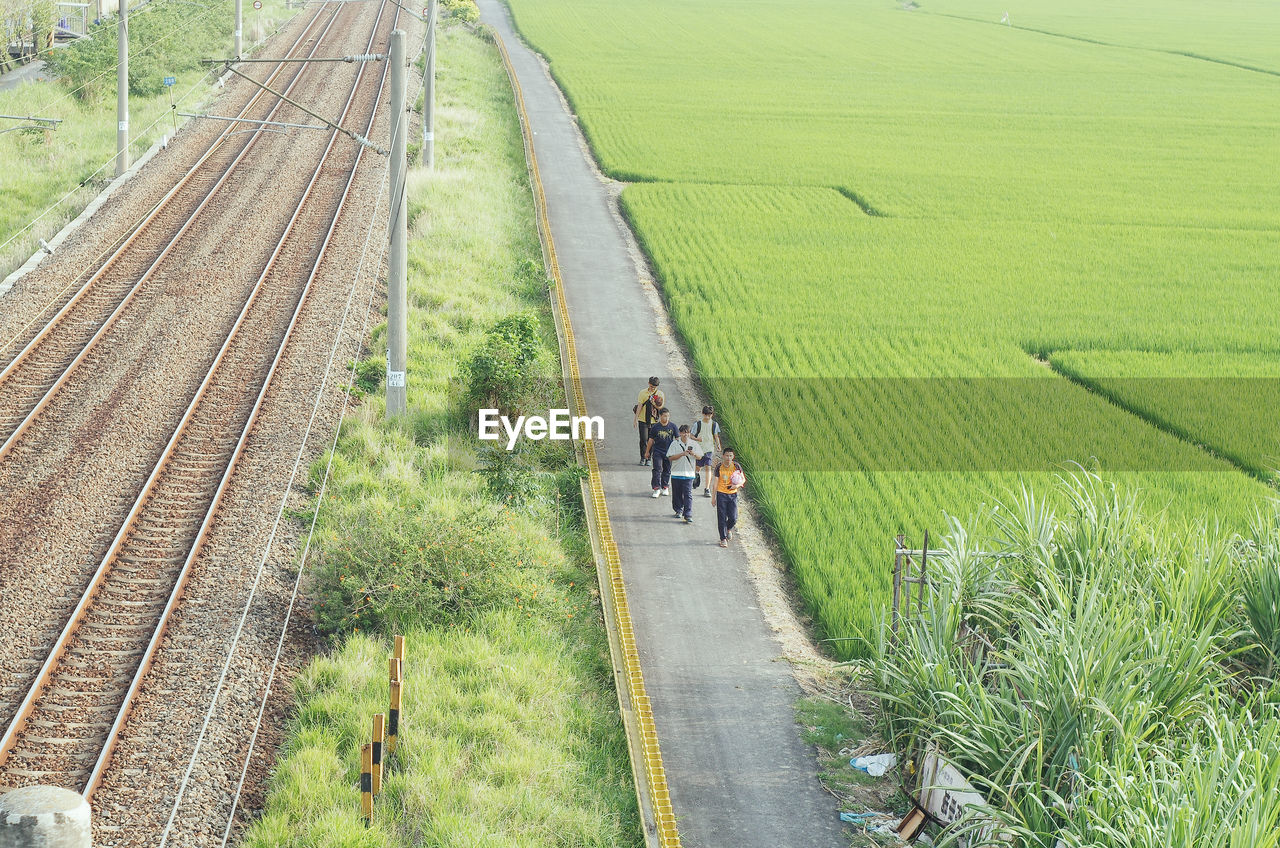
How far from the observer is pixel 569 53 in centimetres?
7412

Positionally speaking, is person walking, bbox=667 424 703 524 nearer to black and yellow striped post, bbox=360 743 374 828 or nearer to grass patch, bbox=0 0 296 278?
black and yellow striped post, bbox=360 743 374 828

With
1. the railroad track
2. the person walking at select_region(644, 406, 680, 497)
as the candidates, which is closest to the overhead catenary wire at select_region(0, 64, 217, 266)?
the railroad track

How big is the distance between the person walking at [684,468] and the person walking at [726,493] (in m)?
0.55

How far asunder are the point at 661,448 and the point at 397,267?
16.7 ft

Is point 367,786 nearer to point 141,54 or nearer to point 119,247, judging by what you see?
point 119,247

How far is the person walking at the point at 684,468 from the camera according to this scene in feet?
56.5

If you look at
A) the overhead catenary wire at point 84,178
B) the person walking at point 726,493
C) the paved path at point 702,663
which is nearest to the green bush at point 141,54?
the overhead catenary wire at point 84,178

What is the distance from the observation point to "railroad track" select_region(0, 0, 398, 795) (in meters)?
11.7

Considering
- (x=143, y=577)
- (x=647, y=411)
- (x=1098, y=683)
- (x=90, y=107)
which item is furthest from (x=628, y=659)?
(x=90, y=107)

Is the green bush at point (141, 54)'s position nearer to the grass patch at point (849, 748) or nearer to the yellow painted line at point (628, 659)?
the yellow painted line at point (628, 659)

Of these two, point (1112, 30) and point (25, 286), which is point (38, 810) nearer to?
point (25, 286)

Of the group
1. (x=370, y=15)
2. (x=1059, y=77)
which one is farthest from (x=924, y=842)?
(x=1059, y=77)

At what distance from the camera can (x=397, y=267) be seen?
65.7ft

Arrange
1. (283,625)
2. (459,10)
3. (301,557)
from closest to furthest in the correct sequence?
1. (283,625)
2. (301,557)
3. (459,10)
